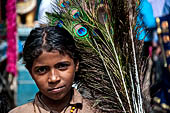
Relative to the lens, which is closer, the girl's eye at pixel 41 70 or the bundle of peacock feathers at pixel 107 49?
the girl's eye at pixel 41 70

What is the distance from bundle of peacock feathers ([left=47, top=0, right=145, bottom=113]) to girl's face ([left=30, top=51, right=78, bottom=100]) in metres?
0.25

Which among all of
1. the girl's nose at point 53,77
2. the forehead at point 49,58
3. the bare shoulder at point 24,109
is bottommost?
the bare shoulder at point 24,109

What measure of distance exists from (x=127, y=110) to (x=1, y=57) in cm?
465

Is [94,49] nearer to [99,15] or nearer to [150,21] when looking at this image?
[99,15]

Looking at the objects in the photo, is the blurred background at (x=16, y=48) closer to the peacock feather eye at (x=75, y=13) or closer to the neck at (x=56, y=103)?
the peacock feather eye at (x=75, y=13)

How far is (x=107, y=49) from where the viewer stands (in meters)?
1.60

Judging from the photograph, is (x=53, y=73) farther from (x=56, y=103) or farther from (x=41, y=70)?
(x=56, y=103)

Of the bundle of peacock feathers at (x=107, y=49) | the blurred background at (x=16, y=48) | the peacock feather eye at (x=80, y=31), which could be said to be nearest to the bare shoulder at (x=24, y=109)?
the bundle of peacock feathers at (x=107, y=49)

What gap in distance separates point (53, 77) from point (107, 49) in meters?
0.46

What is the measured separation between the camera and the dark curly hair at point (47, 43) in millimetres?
1347

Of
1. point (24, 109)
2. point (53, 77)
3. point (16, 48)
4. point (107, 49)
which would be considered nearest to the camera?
point (53, 77)

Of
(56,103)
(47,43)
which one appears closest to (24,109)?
(56,103)

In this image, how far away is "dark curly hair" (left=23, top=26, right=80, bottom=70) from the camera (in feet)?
4.42

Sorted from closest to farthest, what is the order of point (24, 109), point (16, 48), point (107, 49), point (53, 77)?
1. point (53, 77)
2. point (24, 109)
3. point (107, 49)
4. point (16, 48)
